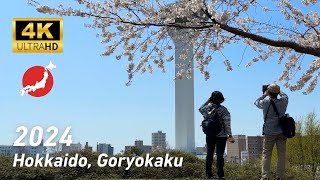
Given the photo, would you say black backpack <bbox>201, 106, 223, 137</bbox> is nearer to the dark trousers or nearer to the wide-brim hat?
the dark trousers

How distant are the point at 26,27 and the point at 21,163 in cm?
262

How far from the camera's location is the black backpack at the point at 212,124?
19.5 ft

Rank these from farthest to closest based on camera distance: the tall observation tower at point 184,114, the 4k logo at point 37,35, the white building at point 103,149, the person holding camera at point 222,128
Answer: the tall observation tower at point 184,114, the white building at point 103,149, the 4k logo at point 37,35, the person holding camera at point 222,128

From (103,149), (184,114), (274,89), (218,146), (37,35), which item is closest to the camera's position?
(274,89)

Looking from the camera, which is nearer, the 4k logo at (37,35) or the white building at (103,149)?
the 4k logo at (37,35)

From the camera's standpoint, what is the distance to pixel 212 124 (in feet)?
19.5

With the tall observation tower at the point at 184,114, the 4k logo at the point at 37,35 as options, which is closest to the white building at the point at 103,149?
the 4k logo at the point at 37,35

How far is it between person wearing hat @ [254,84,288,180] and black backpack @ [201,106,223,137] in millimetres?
514

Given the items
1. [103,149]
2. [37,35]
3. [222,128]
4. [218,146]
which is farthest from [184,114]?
[222,128]

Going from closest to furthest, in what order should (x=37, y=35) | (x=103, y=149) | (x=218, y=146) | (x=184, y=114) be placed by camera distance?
(x=218, y=146)
(x=37, y=35)
(x=103, y=149)
(x=184, y=114)

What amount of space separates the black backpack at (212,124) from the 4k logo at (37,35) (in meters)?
4.23

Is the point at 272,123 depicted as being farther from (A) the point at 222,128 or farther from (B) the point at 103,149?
(B) the point at 103,149

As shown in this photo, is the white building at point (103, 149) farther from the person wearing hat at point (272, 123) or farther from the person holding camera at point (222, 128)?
the person wearing hat at point (272, 123)

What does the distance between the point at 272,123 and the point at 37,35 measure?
525 centimetres
